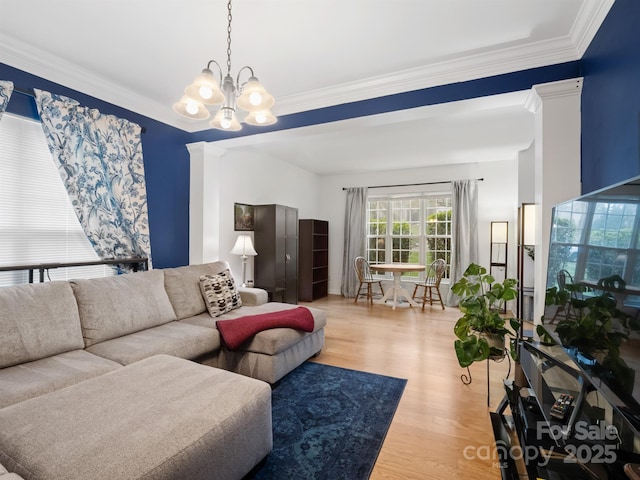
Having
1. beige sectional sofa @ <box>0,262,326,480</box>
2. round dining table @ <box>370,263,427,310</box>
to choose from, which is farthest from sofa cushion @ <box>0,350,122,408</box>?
round dining table @ <box>370,263,427,310</box>

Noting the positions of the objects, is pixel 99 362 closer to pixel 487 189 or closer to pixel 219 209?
pixel 219 209

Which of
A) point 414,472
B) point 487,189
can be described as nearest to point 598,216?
point 414,472

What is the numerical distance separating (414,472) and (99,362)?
189 centimetres

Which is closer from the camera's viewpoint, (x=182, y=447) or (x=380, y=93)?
(x=182, y=447)

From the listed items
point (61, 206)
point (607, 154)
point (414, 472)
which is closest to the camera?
point (414, 472)

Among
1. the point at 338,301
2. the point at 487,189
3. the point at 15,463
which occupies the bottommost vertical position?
the point at 338,301

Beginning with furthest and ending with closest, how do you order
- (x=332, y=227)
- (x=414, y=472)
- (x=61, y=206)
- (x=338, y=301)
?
1. (x=332, y=227)
2. (x=338, y=301)
3. (x=61, y=206)
4. (x=414, y=472)

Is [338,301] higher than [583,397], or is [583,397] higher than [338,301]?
[583,397]

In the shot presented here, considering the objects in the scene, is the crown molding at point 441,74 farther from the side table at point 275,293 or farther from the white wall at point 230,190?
the side table at point 275,293

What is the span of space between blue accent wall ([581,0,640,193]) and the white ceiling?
165 millimetres

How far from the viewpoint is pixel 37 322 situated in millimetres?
1907

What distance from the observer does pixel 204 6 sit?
192 centimetres

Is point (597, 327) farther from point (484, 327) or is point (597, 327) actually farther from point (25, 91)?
point (25, 91)

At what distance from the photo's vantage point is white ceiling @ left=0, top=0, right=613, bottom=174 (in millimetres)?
1942
